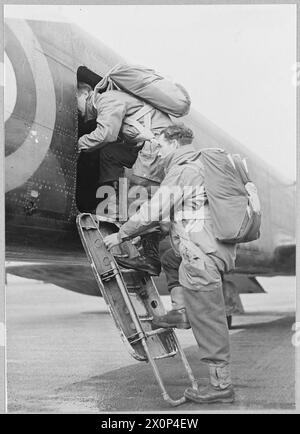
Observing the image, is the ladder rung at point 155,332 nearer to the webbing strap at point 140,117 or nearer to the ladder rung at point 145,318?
the ladder rung at point 145,318

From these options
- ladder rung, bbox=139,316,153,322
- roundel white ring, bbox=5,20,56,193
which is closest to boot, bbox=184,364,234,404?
ladder rung, bbox=139,316,153,322

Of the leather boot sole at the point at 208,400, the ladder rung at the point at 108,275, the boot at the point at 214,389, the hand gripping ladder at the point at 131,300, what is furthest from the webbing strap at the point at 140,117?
the leather boot sole at the point at 208,400

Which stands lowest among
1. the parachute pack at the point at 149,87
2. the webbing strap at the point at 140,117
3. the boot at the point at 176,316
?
the boot at the point at 176,316

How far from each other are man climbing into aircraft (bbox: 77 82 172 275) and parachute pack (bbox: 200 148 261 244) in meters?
0.41

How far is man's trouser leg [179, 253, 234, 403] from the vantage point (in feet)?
14.8

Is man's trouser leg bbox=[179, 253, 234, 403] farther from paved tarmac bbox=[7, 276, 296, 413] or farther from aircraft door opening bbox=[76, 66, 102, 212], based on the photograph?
aircraft door opening bbox=[76, 66, 102, 212]

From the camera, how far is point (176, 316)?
4.60 m

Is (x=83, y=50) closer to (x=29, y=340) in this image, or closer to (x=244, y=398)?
(x=29, y=340)

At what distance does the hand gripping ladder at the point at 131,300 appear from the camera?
4.53 meters

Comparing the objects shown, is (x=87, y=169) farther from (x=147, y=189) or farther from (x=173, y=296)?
(x=173, y=296)

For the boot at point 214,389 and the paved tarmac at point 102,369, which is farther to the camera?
the paved tarmac at point 102,369

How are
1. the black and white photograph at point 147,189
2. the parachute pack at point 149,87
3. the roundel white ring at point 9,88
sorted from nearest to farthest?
the roundel white ring at point 9,88 < the black and white photograph at point 147,189 < the parachute pack at point 149,87

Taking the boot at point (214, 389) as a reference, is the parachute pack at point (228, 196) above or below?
above
